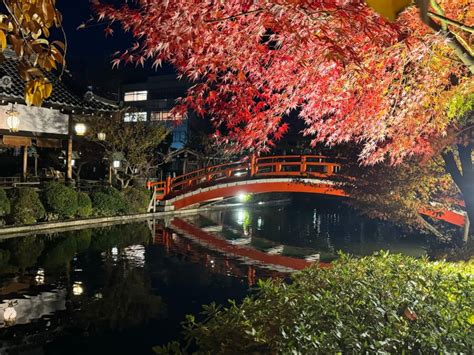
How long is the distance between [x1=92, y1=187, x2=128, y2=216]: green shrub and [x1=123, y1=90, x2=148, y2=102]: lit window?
31.2 m

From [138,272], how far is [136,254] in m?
2.61

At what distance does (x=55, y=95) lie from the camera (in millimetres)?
21031

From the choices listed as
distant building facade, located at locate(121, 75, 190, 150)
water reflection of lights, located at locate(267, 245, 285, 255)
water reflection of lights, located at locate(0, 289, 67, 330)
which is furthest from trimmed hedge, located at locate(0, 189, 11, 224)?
distant building facade, located at locate(121, 75, 190, 150)

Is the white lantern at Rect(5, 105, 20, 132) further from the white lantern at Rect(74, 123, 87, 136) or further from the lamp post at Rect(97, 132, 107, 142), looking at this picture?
the lamp post at Rect(97, 132, 107, 142)

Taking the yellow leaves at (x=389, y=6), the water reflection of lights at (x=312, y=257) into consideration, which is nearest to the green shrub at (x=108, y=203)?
the water reflection of lights at (x=312, y=257)

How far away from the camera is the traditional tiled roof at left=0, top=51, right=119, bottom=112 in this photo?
59.5 ft

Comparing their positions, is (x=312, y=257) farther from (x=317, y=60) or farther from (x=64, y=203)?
(x=317, y=60)

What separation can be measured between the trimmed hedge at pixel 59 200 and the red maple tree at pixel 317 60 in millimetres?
13762

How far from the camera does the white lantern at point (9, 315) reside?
852 centimetres

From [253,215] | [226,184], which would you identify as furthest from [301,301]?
[253,215]

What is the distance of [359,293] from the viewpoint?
4.55 m

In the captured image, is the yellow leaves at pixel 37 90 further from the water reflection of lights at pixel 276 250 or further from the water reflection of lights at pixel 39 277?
the water reflection of lights at pixel 276 250

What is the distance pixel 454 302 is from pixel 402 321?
0.96 m

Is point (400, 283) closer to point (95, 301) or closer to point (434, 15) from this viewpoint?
point (434, 15)
